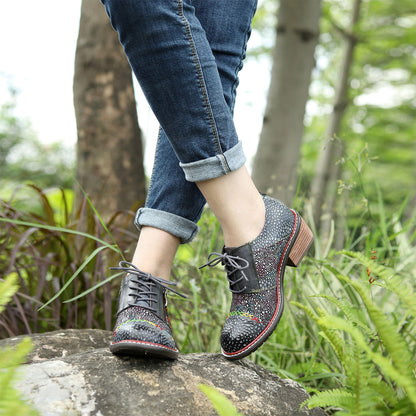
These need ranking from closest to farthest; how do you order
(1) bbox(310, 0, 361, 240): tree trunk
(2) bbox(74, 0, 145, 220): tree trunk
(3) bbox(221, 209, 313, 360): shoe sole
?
(3) bbox(221, 209, 313, 360): shoe sole → (2) bbox(74, 0, 145, 220): tree trunk → (1) bbox(310, 0, 361, 240): tree trunk

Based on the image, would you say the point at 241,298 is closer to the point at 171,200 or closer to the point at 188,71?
Result: the point at 171,200

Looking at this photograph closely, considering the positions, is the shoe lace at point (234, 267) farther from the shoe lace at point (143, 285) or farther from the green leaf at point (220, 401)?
the green leaf at point (220, 401)

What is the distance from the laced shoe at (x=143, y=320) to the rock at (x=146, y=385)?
52mm

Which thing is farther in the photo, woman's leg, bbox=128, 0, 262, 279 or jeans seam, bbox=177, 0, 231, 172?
woman's leg, bbox=128, 0, 262, 279

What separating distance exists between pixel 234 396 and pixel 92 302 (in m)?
0.76

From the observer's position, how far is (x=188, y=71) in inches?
41.4

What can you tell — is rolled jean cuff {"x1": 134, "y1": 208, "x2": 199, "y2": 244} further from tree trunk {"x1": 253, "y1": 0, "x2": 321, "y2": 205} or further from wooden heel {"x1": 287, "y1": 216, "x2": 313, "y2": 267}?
tree trunk {"x1": 253, "y1": 0, "x2": 321, "y2": 205}

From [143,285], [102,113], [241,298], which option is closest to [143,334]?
[143,285]

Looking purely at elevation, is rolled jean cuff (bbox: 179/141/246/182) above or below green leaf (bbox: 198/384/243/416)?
above

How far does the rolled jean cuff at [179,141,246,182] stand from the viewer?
1098mm

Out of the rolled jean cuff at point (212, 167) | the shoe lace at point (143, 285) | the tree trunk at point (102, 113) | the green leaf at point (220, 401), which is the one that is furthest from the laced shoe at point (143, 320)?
the tree trunk at point (102, 113)

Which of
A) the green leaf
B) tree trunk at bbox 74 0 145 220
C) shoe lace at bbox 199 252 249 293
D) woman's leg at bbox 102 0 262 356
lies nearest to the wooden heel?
shoe lace at bbox 199 252 249 293

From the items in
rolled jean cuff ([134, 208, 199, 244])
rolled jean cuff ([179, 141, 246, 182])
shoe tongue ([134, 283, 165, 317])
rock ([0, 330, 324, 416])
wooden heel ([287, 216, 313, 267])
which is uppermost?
rolled jean cuff ([179, 141, 246, 182])

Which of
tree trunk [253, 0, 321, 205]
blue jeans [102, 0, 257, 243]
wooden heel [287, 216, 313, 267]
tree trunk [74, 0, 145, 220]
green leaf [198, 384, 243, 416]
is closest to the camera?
green leaf [198, 384, 243, 416]
